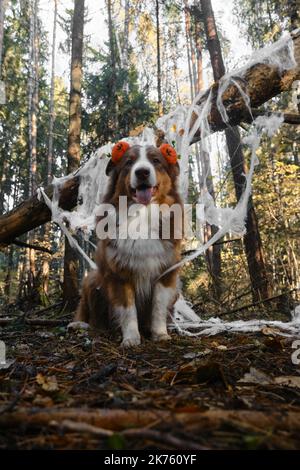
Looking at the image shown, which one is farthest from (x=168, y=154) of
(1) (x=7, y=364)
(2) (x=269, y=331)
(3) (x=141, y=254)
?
(1) (x=7, y=364)

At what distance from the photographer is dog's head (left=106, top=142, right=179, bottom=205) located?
144 inches

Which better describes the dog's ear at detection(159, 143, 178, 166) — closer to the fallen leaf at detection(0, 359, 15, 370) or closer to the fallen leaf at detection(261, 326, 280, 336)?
the fallen leaf at detection(261, 326, 280, 336)

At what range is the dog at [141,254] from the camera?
3684 mm

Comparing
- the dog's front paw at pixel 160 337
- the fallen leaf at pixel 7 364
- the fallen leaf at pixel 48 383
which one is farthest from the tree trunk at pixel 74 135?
the fallen leaf at pixel 48 383

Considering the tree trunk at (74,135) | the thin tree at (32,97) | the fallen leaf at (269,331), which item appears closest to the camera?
the fallen leaf at (269,331)

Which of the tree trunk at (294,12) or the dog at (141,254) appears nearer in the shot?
the dog at (141,254)

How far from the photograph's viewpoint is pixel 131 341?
3.46 m

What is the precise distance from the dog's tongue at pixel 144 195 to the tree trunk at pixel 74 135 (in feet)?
A: 11.2

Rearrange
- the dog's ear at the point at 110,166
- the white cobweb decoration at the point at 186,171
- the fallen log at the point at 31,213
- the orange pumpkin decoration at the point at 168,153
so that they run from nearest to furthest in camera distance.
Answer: the orange pumpkin decoration at the point at 168,153 < the dog's ear at the point at 110,166 < the white cobweb decoration at the point at 186,171 < the fallen log at the point at 31,213

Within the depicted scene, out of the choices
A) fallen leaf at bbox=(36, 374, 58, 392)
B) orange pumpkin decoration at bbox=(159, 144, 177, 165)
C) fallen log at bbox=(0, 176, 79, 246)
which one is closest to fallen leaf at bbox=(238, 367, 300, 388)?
fallen leaf at bbox=(36, 374, 58, 392)

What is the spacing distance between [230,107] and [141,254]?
6.99 feet

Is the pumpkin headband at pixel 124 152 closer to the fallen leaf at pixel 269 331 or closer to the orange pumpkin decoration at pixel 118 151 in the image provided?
the orange pumpkin decoration at pixel 118 151
